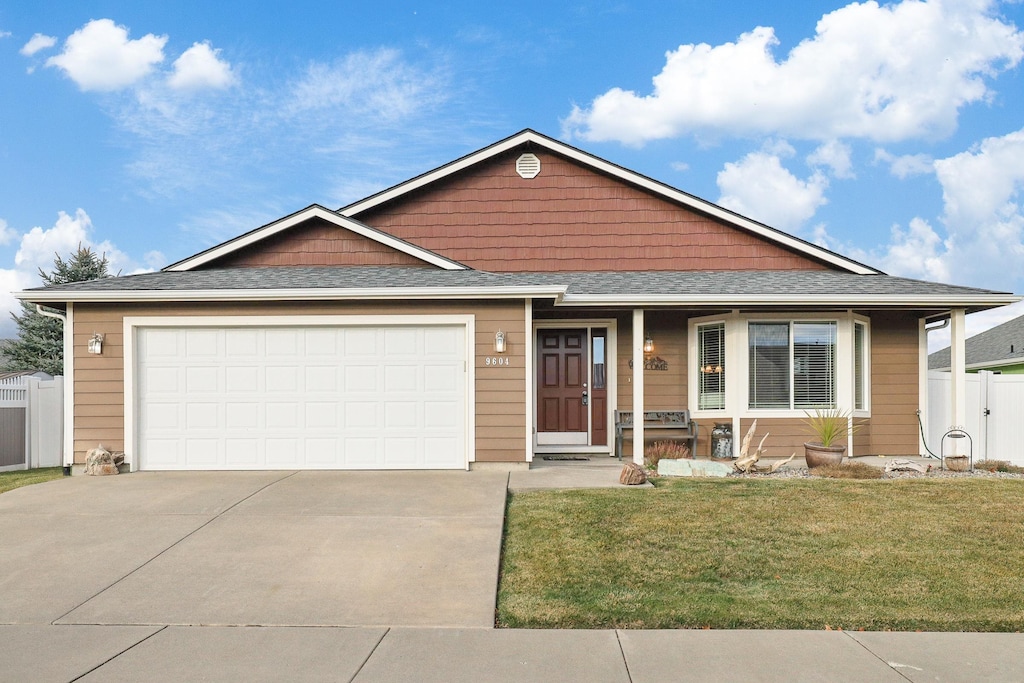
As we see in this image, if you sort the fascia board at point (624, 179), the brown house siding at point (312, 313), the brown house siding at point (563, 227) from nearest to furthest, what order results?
the brown house siding at point (312, 313) → the fascia board at point (624, 179) → the brown house siding at point (563, 227)

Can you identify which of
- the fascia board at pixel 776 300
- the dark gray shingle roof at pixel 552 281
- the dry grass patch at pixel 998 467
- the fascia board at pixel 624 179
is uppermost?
the fascia board at pixel 624 179

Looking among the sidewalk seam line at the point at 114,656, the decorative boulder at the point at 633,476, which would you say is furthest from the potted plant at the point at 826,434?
Result: the sidewalk seam line at the point at 114,656

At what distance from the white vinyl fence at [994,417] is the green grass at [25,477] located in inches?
549

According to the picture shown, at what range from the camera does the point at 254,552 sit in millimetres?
5645

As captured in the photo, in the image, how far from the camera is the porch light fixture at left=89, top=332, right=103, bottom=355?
904 centimetres

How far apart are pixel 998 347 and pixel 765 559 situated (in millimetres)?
22990

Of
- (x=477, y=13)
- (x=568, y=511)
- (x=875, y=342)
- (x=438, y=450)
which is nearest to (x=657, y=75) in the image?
(x=477, y=13)

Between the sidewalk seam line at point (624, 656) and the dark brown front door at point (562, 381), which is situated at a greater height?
the dark brown front door at point (562, 381)

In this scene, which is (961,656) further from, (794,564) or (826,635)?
(794,564)

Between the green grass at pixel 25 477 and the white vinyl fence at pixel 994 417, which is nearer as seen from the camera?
the green grass at pixel 25 477

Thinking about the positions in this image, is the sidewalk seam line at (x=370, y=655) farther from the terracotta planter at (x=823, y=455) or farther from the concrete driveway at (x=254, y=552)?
the terracotta planter at (x=823, y=455)

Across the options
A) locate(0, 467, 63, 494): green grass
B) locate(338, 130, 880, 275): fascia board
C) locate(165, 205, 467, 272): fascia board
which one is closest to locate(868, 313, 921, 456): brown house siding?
locate(338, 130, 880, 275): fascia board

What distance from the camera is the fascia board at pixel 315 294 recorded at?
8.84 meters

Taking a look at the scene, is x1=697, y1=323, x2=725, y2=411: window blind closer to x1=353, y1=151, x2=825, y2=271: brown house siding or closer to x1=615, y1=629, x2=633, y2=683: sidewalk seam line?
x1=353, y1=151, x2=825, y2=271: brown house siding
